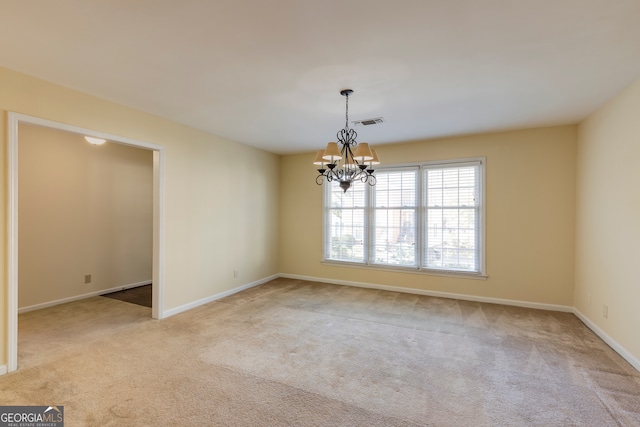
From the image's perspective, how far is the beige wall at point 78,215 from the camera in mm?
4164

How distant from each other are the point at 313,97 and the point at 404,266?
3398 mm

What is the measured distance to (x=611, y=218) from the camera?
321 centimetres

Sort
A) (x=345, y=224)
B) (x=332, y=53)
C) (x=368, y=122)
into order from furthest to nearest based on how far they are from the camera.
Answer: (x=345, y=224), (x=368, y=122), (x=332, y=53)

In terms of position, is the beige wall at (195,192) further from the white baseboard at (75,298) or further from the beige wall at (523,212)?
the beige wall at (523,212)

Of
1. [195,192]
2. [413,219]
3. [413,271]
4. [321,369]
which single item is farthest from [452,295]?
[195,192]

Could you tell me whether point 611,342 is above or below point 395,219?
below

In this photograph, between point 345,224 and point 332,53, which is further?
point 345,224

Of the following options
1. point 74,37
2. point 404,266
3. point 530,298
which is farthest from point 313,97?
point 530,298

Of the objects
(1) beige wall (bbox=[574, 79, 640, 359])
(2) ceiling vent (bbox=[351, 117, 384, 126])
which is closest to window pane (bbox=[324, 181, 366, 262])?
(2) ceiling vent (bbox=[351, 117, 384, 126])

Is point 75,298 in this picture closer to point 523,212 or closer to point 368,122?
point 368,122

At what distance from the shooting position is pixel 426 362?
279 centimetres

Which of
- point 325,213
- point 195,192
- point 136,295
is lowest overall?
point 136,295

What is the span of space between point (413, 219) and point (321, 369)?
328 cm

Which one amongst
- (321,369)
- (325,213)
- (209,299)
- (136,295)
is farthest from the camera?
(325,213)
